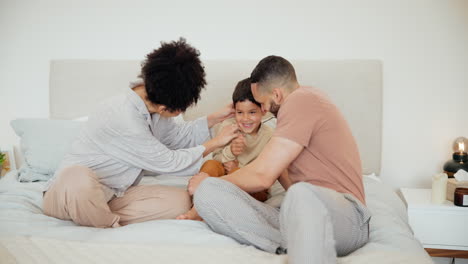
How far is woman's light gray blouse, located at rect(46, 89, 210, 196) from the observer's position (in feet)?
6.61

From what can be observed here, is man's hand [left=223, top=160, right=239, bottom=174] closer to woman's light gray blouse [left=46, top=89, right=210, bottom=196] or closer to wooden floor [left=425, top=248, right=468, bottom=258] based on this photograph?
woman's light gray blouse [left=46, top=89, right=210, bottom=196]

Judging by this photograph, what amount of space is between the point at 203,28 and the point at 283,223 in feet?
6.28

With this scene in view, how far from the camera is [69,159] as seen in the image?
6.81 feet

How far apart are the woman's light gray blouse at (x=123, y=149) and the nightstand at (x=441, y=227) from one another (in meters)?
1.25

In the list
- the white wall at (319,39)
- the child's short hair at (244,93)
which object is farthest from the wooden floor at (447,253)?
the child's short hair at (244,93)

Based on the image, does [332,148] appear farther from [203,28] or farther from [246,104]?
[203,28]

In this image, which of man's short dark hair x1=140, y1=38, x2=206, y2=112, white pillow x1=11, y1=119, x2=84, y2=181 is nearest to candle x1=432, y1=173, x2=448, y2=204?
man's short dark hair x1=140, y1=38, x2=206, y2=112

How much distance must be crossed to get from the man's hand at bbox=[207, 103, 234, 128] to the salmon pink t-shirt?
685mm

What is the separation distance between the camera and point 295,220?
1.41 meters

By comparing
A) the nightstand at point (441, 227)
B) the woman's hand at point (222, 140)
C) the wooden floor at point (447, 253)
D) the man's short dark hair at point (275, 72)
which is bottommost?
the wooden floor at point (447, 253)

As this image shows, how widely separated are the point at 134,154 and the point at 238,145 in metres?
0.51

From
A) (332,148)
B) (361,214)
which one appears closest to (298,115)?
(332,148)

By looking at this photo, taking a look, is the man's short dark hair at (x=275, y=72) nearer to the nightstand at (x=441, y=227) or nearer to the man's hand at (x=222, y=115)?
the man's hand at (x=222, y=115)

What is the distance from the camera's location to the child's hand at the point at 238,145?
7.50 ft
